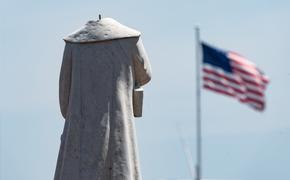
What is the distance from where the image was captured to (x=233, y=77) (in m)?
26.0

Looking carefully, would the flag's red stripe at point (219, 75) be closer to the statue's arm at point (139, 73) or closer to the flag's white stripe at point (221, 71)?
the flag's white stripe at point (221, 71)

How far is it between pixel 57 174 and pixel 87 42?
5.74ft

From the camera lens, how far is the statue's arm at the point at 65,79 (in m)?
18.8

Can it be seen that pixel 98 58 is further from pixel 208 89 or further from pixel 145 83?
pixel 208 89

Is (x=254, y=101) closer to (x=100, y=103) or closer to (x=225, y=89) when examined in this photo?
(x=225, y=89)

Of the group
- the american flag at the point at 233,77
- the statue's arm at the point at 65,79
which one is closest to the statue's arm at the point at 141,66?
the statue's arm at the point at 65,79

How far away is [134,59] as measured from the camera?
18.8 meters

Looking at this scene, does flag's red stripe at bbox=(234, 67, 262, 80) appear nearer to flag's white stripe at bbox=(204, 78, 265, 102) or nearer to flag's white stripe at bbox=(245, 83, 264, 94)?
flag's white stripe at bbox=(245, 83, 264, 94)

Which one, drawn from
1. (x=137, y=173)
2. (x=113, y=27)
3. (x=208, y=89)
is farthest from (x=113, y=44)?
(x=208, y=89)

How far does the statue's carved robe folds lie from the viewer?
18469 millimetres

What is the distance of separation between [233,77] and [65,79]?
25.1 feet

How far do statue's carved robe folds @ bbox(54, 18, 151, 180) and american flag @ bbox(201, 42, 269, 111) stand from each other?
6145 mm

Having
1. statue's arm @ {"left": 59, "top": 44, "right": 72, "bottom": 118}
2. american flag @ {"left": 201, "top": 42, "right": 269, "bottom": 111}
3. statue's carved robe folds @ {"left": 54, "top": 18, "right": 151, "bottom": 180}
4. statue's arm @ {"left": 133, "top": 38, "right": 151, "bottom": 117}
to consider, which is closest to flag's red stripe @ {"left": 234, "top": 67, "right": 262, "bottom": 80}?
american flag @ {"left": 201, "top": 42, "right": 269, "bottom": 111}

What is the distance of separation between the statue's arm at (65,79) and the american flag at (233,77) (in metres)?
6.29
